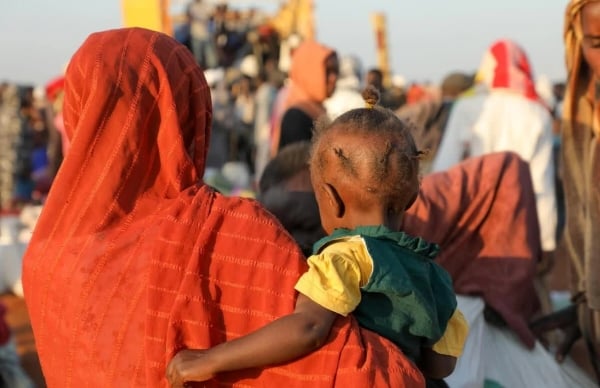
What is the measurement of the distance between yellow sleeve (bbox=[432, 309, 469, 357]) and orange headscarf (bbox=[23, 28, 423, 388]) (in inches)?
7.6

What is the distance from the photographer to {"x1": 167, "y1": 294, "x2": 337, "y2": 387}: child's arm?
1890 millimetres

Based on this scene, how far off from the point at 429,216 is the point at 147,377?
5.05ft

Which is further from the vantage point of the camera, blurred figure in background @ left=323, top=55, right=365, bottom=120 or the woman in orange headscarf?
blurred figure in background @ left=323, top=55, right=365, bottom=120

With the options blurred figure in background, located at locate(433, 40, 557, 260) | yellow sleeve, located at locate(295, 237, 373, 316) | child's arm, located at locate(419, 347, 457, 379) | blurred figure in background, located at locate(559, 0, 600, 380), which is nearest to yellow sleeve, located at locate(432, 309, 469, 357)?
child's arm, located at locate(419, 347, 457, 379)

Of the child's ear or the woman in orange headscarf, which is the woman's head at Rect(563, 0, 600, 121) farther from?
the woman in orange headscarf

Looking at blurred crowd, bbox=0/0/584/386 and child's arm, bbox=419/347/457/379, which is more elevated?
child's arm, bbox=419/347/457/379

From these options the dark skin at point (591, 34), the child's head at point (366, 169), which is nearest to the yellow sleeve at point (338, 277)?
the child's head at point (366, 169)

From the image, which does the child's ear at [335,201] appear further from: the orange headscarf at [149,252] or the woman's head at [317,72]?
the woman's head at [317,72]

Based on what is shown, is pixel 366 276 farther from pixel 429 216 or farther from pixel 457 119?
pixel 457 119

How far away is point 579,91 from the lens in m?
3.67

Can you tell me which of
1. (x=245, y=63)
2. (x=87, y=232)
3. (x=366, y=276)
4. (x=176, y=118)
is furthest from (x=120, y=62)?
(x=245, y=63)

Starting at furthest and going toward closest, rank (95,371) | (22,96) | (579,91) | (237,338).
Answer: (22,96)
(579,91)
(95,371)
(237,338)

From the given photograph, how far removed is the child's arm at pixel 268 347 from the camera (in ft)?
6.20

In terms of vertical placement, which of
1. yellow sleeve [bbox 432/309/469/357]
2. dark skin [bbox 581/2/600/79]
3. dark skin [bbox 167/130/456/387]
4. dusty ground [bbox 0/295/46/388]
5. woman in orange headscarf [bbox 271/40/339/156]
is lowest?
dusty ground [bbox 0/295/46/388]
